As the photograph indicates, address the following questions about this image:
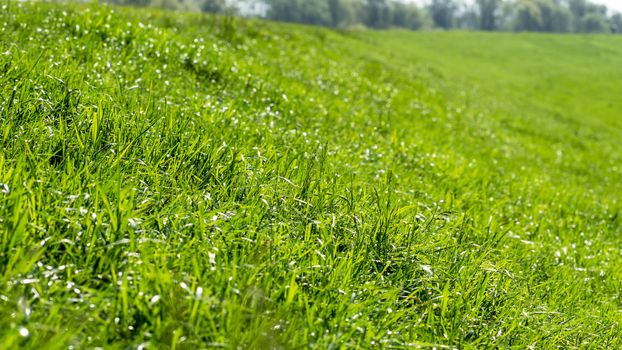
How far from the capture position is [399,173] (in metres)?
6.52

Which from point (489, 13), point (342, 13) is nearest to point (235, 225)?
point (342, 13)

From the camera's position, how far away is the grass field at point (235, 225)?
260cm

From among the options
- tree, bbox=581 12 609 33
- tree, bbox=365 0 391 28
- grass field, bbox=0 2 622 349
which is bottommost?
grass field, bbox=0 2 622 349

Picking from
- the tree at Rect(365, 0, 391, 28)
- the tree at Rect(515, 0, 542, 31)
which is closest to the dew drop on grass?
the tree at Rect(515, 0, 542, 31)

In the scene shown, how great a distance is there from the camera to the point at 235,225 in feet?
11.4

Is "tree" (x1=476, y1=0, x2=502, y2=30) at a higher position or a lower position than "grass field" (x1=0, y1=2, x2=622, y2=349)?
higher

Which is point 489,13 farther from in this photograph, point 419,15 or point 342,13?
point 342,13

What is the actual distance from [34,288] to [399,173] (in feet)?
15.4

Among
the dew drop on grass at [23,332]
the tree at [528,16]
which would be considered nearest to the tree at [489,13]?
the tree at [528,16]

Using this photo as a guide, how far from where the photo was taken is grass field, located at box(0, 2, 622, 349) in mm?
2604

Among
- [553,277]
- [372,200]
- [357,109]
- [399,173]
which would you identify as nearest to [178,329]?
[372,200]

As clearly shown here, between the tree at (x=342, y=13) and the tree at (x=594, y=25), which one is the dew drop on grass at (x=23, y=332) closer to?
the tree at (x=342, y=13)

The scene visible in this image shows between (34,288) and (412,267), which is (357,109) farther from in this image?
(34,288)

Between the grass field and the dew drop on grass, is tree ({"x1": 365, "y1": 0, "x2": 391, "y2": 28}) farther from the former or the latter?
the dew drop on grass
